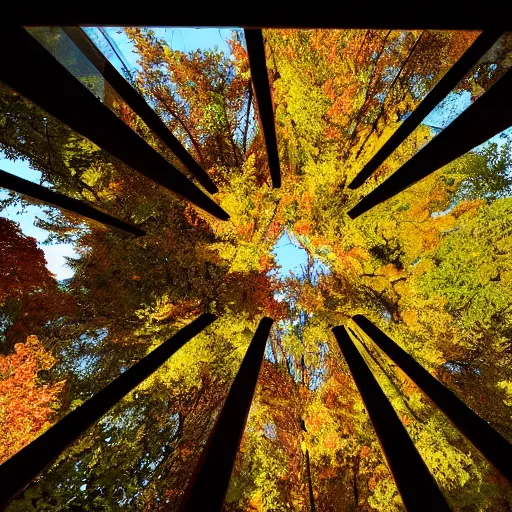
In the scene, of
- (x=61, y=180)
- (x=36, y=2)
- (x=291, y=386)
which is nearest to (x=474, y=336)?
(x=291, y=386)

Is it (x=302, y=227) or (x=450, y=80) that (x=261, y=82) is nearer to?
(x=450, y=80)

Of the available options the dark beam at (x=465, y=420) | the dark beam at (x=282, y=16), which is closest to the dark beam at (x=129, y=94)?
the dark beam at (x=282, y=16)

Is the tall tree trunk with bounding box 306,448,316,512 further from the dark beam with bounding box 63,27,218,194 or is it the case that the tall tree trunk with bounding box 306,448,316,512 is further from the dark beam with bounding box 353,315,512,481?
the dark beam with bounding box 63,27,218,194

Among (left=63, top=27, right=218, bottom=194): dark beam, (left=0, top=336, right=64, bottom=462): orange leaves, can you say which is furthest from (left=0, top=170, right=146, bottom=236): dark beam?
(left=0, top=336, right=64, bottom=462): orange leaves

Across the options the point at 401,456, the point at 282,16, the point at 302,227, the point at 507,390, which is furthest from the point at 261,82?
the point at 507,390

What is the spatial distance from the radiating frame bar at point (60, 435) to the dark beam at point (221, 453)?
138 centimetres

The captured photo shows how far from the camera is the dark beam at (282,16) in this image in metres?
1.83

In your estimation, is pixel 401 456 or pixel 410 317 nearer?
pixel 401 456

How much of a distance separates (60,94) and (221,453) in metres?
3.18

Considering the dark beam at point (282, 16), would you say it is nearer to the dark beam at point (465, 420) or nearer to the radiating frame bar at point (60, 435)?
A: the radiating frame bar at point (60, 435)

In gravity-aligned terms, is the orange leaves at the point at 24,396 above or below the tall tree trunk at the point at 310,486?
below

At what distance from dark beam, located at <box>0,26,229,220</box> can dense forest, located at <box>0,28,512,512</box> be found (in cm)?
574

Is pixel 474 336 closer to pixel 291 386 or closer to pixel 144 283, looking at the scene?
pixel 291 386

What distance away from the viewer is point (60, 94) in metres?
2.76
